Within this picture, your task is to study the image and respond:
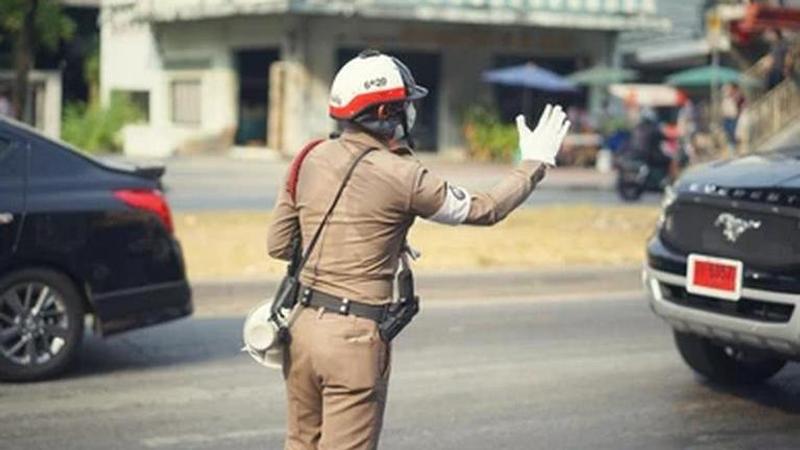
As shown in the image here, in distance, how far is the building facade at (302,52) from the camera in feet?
112

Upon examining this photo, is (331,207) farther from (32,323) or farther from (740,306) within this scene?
(32,323)

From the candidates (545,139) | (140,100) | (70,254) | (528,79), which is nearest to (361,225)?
(545,139)

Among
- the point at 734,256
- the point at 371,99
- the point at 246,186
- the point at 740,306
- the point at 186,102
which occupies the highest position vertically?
the point at 371,99

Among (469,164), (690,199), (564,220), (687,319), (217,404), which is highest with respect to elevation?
(690,199)

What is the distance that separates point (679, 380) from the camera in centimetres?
848

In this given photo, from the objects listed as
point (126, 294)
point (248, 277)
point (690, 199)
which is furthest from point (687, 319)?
point (248, 277)

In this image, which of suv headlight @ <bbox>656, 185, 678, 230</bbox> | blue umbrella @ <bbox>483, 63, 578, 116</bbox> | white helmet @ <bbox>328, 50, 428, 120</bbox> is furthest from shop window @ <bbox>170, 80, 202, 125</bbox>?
white helmet @ <bbox>328, 50, 428, 120</bbox>

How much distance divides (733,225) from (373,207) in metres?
3.57

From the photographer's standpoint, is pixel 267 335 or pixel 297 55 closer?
pixel 267 335

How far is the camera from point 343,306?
434 centimetres

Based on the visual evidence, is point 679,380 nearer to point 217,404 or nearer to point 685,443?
point 685,443

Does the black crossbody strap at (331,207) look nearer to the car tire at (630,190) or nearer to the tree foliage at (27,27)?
the tree foliage at (27,27)

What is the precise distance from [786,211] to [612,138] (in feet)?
88.9

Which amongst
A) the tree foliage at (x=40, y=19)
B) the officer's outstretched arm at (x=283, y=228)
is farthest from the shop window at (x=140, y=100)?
the officer's outstretched arm at (x=283, y=228)
